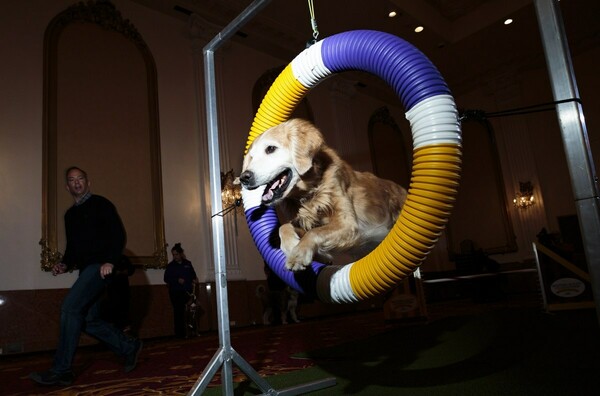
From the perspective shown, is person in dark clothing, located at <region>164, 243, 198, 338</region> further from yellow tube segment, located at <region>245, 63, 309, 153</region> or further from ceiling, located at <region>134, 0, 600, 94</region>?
yellow tube segment, located at <region>245, 63, 309, 153</region>

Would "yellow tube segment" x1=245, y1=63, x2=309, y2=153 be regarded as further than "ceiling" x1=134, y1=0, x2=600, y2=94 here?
No

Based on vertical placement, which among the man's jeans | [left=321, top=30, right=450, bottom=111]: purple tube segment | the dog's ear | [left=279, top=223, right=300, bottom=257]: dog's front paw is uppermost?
[left=321, top=30, right=450, bottom=111]: purple tube segment

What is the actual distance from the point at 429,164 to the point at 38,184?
7.23 metres

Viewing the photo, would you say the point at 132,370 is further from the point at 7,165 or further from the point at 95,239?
the point at 7,165

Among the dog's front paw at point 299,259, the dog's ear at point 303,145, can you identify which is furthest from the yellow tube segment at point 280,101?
the dog's front paw at point 299,259

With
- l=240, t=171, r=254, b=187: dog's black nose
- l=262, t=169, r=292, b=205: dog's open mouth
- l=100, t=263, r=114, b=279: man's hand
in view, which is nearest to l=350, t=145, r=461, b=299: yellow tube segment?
l=262, t=169, r=292, b=205: dog's open mouth

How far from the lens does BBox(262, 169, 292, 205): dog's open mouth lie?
6.65 feet

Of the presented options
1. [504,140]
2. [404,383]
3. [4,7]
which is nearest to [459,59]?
[504,140]

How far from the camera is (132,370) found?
4.14 m

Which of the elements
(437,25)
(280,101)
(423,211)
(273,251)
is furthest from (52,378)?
(437,25)

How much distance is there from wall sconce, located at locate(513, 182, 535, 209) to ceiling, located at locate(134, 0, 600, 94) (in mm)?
3790

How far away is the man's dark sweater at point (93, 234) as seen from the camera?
3939mm

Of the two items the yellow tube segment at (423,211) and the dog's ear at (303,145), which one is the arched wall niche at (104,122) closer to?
the dog's ear at (303,145)

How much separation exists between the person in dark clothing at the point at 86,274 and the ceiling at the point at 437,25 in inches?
259
